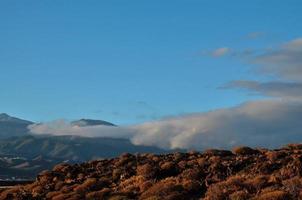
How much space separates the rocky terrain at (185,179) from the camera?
31.1m

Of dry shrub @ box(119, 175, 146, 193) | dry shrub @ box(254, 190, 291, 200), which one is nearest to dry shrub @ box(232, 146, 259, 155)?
dry shrub @ box(119, 175, 146, 193)

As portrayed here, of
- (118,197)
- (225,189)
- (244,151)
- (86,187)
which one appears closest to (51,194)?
(86,187)

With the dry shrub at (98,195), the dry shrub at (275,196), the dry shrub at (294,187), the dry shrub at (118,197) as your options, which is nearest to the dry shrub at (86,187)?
the dry shrub at (98,195)

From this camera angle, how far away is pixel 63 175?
56.3 meters

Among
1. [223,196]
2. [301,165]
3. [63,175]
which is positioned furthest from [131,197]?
[63,175]

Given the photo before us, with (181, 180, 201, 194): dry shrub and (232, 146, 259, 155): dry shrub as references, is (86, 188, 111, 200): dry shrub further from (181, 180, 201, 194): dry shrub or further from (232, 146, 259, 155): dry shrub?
(232, 146, 259, 155): dry shrub

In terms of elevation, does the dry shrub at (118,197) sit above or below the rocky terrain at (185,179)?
below

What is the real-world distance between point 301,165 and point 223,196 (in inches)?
344

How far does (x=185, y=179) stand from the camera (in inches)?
1526

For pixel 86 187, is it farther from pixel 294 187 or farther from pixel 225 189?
pixel 294 187

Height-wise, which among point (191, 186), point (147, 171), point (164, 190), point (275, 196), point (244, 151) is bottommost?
point (275, 196)

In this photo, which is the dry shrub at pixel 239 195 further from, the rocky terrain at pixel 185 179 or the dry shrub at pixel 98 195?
the dry shrub at pixel 98 195

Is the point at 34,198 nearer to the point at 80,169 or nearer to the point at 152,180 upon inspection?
the point at 152,180

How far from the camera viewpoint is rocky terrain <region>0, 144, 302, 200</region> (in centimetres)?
3106
